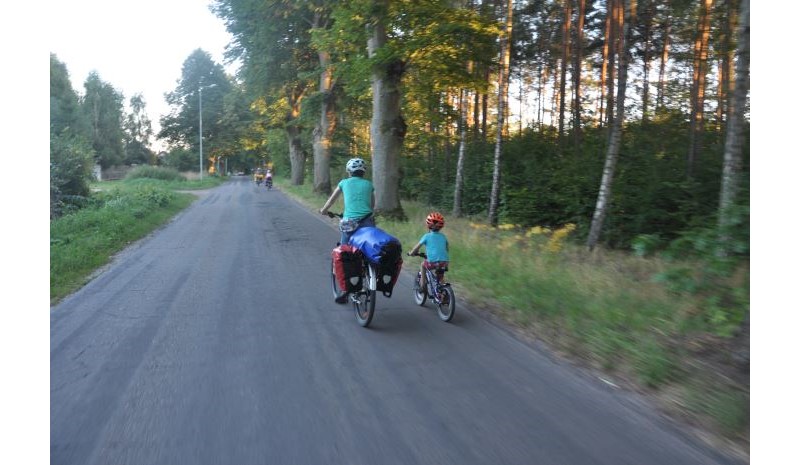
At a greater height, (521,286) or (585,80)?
(585,80)

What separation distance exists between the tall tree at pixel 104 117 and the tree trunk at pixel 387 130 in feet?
212

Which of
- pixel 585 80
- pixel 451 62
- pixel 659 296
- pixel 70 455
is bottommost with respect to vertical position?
pixel 70 455

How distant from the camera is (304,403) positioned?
13.5 feet

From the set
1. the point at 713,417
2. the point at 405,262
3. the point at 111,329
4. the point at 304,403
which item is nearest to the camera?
the point at 713,417

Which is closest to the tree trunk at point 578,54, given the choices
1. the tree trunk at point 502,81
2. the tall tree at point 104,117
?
the tree trunk at point 502,81

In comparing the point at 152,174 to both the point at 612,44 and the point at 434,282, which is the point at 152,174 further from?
the point at 434,282

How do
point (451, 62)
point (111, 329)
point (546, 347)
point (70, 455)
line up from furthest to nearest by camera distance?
1. point (451, 62)
2. point (111, 329)
3. point (546, 347)
4. point (70, 455)

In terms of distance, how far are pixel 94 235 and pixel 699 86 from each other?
18.2 m

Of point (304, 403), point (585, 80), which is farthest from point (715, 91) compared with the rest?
point (304, 403)

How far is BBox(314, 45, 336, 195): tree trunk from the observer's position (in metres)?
24.8

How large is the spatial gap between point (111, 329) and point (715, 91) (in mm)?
20081

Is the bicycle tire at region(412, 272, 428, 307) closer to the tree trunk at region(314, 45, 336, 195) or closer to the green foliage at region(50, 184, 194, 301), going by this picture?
the green foliage at region(50, 184, 194, 301)

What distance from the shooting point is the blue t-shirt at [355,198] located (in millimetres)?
7059

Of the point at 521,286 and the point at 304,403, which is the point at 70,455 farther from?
the point at 521,286
